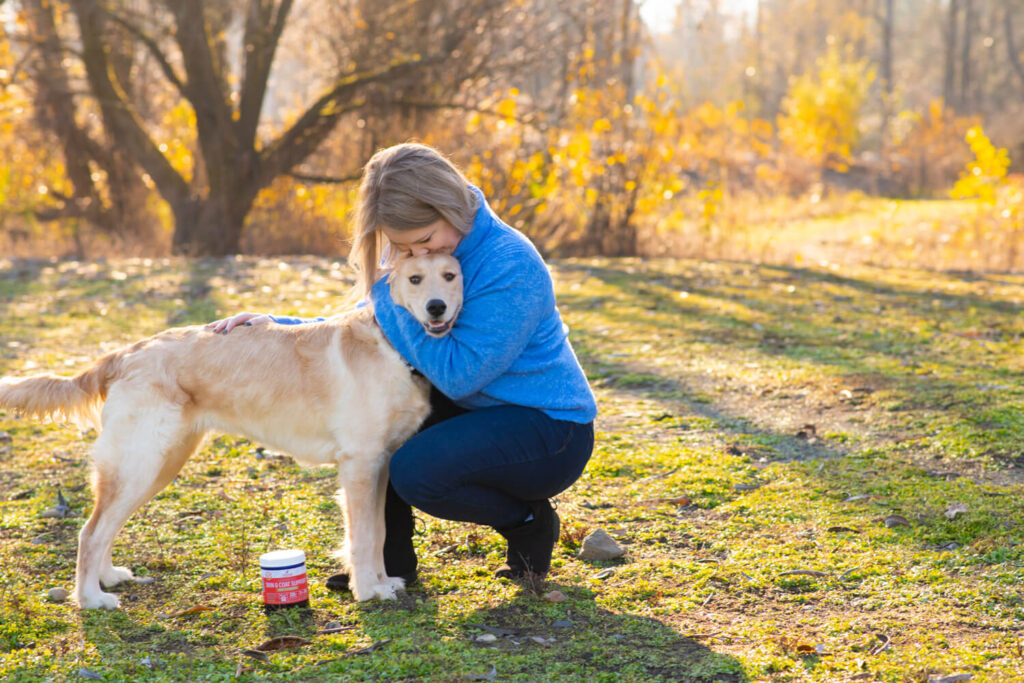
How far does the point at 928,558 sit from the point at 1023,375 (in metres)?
2.96

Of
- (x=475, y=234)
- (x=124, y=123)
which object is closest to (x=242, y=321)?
(x=475, y=234)

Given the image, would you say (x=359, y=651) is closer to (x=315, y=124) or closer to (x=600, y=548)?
(x=600, y=548)

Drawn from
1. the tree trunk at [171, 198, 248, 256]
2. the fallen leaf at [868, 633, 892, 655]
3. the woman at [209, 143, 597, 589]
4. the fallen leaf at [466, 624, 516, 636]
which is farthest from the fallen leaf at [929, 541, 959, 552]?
the tree trunk at [171, 198, 248, 256]

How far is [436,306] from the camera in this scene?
309 centimetres

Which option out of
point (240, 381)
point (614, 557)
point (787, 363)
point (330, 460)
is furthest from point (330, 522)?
point (787, 363)

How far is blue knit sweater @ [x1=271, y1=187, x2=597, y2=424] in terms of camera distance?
3096 millimetres

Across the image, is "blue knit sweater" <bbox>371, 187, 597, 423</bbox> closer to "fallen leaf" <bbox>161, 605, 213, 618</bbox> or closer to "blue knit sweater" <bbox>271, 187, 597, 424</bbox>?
"blue knit sweater" <bbox>271, 187, 597, 424</bbox>

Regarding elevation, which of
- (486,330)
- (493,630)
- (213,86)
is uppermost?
(213,86)

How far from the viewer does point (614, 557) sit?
3.52 m

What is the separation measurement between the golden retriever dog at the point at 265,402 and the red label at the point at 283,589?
0.67 ft

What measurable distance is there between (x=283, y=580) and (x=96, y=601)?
2.18 feet

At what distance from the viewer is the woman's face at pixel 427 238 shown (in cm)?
Answer: 313

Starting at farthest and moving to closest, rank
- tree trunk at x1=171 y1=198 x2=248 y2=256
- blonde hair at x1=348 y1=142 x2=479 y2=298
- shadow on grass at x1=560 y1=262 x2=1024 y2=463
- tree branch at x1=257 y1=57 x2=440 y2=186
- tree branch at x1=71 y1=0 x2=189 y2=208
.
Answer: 1. tree trunk at x1=171 y1=198 x2=248 y2=256
2. tree branch at x1=71 y1=0 x2=189 y2=208
3. tree branch at x1=257 y1=57 x2=440 y2=186
4. shadow on grass at x1=560 y1=262 x2=1024 y2=463
5. blonde hair at x1=348 y1=142 x2=479 y2=298

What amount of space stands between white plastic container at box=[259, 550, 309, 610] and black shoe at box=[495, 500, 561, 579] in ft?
2.37
